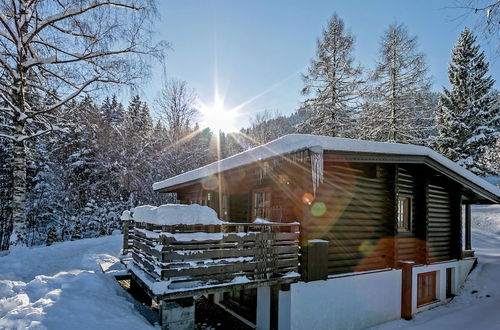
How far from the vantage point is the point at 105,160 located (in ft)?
69.6

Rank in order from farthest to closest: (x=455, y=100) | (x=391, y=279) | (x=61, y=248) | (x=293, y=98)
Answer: (x=455, y=100) < (x=293, y=98) < (x=61, y=248) < (x=391, y=279)

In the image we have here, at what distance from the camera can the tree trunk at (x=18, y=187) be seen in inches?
355

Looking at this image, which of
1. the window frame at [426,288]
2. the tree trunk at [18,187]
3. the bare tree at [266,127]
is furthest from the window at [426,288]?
the bare tree at [266,127]

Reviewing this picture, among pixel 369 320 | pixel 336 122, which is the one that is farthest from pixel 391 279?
pixel 336 122

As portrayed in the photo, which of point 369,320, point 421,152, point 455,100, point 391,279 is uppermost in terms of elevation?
point 455,100

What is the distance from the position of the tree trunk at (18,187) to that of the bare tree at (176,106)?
13.4 m

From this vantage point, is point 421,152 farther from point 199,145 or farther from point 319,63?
point 199,145

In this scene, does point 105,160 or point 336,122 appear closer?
point 336,122

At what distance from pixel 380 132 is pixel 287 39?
36.2 ft

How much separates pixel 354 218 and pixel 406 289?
2607mm

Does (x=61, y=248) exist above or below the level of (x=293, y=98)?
below

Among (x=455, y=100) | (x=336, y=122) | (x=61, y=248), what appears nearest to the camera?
(x=61, y=248)

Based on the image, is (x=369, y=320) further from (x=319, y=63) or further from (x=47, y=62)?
(x=319, y=63)

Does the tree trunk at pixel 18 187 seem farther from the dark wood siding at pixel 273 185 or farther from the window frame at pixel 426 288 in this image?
the window frame at pixel 426 288
